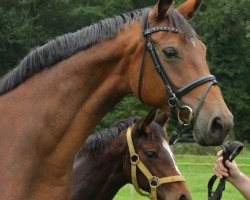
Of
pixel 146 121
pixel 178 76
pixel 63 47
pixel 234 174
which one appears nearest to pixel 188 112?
pixel 178 76

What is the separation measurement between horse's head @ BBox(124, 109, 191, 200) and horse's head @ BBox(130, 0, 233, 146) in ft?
5.22

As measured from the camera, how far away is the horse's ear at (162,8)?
11.2ft

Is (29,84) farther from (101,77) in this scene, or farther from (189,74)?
(189,74)

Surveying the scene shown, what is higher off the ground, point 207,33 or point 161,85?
point 161,85

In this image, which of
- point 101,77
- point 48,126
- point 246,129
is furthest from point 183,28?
point 246,129

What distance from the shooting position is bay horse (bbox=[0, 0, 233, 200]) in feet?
10.8

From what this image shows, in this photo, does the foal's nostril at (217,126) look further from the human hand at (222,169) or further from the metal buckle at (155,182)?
the metal buckle at (155,182)

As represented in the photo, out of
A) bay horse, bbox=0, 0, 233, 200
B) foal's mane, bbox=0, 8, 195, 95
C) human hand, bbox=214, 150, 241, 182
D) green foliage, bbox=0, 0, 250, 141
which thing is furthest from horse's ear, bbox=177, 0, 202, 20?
green foliage, bbox=0, 0, 250, 141

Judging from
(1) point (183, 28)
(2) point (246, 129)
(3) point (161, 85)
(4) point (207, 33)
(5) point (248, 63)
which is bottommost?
(2) point (246, 129)

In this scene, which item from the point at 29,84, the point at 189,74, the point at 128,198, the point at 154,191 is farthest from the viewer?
the point at 128,198

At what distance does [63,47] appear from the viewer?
3.59m

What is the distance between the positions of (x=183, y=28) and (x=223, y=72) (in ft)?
115

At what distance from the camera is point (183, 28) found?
11.3 ft

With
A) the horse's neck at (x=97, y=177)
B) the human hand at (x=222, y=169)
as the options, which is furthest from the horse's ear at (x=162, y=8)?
the horse's neck at (x=97, y=177)
